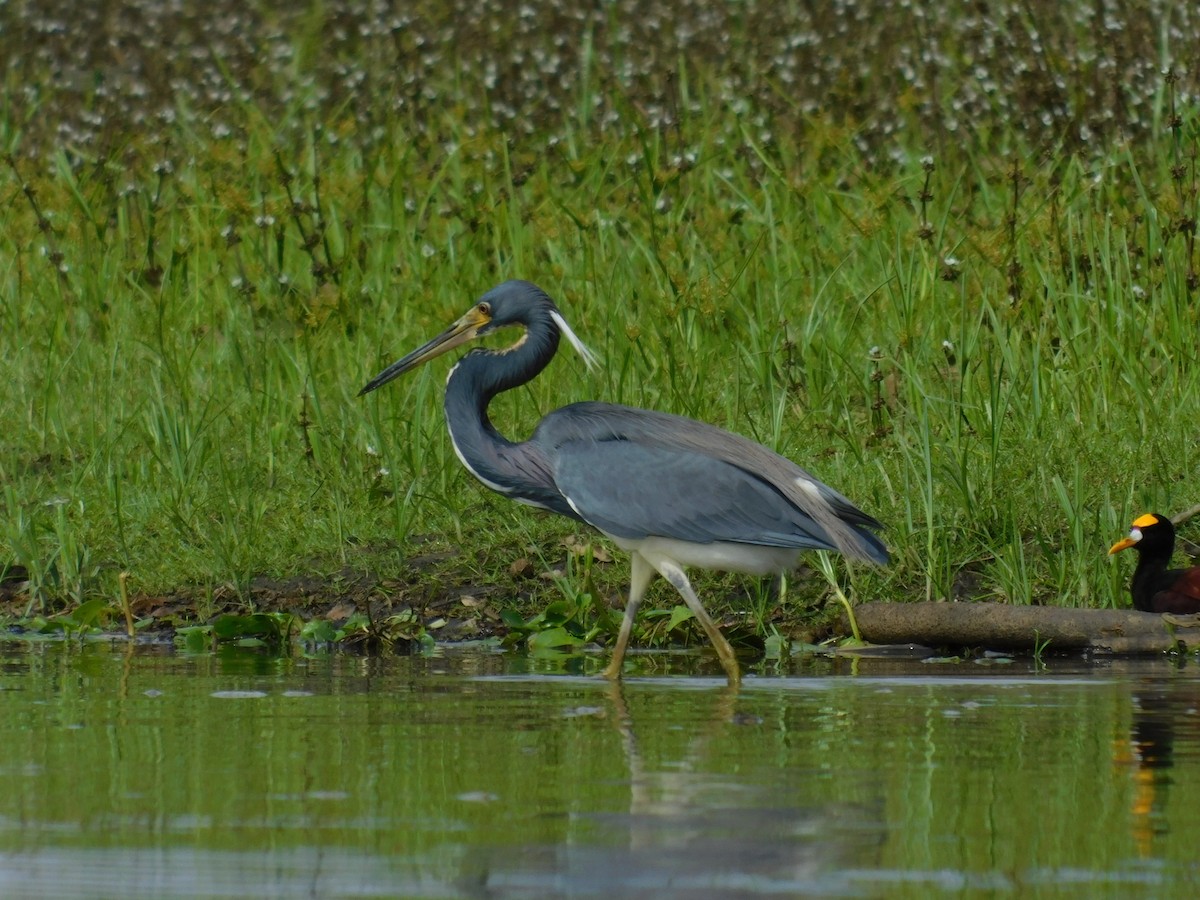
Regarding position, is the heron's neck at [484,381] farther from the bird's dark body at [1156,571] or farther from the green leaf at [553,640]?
the bird's dark body at [1156,571]

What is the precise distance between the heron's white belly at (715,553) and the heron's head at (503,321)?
94 centimetres

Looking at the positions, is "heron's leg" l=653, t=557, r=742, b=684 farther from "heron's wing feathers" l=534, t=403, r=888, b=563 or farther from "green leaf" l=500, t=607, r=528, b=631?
"green leaf" l=500, t=607, r=528, b=631

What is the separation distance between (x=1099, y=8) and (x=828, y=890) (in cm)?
1075

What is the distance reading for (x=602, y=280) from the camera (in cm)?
986

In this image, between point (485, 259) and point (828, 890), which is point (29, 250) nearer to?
→ point (485, 259)

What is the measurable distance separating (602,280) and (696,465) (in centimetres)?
302

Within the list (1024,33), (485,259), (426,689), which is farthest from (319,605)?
(1024,33)

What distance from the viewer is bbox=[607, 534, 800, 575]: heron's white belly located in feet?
22.5

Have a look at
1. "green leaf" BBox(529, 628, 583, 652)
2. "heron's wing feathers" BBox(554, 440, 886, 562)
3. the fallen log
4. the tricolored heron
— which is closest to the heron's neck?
the tricolored heron

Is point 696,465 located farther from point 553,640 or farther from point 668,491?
point 553,640

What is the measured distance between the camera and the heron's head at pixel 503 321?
759cm

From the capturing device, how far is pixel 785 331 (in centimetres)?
883

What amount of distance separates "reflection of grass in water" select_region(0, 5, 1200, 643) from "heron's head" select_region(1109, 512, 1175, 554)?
0.20 m

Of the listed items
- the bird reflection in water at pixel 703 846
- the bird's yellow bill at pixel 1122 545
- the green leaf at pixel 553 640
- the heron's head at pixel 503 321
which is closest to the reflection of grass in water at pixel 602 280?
the bird's yellow bill at pixel 1122 545
